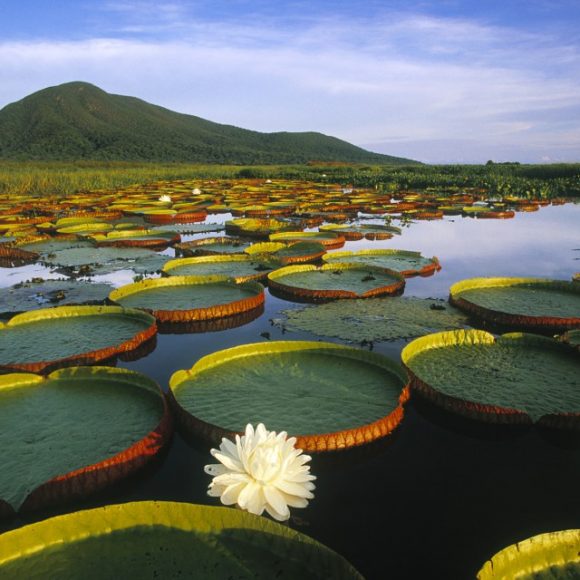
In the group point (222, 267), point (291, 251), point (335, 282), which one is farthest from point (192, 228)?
point (335, 282)

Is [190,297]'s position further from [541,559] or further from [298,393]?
[541,559]

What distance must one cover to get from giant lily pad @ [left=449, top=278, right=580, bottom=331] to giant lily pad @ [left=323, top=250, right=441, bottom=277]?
4.11ft

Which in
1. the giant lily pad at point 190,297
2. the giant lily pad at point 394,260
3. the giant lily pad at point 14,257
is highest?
the giant lily pad at point 394,260

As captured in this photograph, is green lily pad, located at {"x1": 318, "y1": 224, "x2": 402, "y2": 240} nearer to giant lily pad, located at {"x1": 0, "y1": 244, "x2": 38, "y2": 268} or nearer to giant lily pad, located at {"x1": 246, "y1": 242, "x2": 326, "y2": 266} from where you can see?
giant lily pad, located at {"x1": 246, "y1": 242, "x2": 326, "y2": 266}

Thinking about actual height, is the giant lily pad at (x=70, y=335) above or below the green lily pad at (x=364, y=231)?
below

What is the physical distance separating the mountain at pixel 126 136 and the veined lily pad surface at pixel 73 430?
61.5 meters

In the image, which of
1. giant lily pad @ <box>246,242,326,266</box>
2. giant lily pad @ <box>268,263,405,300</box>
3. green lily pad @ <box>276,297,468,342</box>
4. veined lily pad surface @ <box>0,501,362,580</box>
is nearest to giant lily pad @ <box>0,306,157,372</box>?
green lily pad @ <box>276,297,468,342</box>

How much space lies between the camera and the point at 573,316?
429 cm

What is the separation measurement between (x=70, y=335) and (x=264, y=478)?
298 cm

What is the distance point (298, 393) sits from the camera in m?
2.90

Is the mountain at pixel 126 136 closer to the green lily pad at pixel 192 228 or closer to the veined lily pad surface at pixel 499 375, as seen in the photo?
the green lily pad at pixel 192 228

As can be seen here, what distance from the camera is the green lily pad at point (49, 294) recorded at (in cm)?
509

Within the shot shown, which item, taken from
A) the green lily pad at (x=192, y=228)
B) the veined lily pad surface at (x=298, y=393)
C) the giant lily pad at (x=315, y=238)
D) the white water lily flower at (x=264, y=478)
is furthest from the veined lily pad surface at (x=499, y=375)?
the green lily pad at (x=192, y=228)

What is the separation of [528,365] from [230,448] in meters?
2.34
